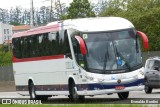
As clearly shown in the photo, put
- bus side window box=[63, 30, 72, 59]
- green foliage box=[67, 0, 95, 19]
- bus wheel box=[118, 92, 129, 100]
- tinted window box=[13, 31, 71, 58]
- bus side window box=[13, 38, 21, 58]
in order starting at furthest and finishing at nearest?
Answer: 1. green foliage box=[67, 0, 95, 19]
2. bus side window box=[13, 38, 21, 58]
3. tinted window box=[13, 31, 71, 58]
4. bus wheel box=[118, 92, 129, 100]
5. bus side window box=[63, 30, 72, 59]

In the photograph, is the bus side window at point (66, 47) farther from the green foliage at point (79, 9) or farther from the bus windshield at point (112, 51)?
the green foliage at point (79, 9)

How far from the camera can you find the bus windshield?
22672mm

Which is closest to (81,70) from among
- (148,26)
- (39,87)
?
(39,87)

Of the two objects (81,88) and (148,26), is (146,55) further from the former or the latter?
(81,88)

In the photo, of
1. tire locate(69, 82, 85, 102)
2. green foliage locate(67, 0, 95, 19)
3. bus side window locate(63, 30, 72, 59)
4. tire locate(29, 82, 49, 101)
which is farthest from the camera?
green foliage locate(67, 0, 95, 19)

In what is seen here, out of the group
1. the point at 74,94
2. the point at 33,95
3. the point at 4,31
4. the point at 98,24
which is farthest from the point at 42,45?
the point at 4,31

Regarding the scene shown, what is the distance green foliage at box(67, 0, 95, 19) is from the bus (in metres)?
52.7

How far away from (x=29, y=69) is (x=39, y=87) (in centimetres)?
129

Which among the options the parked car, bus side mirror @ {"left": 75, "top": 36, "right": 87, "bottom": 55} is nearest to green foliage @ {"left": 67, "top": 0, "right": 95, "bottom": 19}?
the parked car

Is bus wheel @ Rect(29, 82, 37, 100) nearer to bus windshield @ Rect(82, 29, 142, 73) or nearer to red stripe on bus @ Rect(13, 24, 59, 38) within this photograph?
red stripe on bus @ Rect(13, 24, 59, 38)

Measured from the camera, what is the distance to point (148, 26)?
64.1 m

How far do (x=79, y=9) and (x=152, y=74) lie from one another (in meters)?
52.2

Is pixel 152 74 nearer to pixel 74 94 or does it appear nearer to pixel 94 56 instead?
pixel 74 94

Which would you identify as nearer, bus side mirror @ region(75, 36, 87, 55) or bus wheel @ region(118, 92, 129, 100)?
bus side mirror @ region(75, 36, 87, 55)
